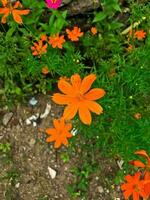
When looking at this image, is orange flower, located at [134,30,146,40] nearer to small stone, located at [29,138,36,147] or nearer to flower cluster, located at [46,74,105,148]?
flower cluster, located at [46,74,105,148]

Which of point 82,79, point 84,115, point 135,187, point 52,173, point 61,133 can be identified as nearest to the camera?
point 84,115

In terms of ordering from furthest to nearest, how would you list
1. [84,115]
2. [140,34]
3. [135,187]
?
[140,34] < [135,187] < [84,115]

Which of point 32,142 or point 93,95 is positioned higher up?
point 93,95

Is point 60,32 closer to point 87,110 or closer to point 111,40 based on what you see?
point 111,40

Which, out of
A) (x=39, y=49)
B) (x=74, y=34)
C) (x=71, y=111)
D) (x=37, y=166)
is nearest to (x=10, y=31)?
(x=39, y=49)

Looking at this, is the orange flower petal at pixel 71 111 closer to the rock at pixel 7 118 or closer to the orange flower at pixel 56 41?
the orange flower at pixel 56 41

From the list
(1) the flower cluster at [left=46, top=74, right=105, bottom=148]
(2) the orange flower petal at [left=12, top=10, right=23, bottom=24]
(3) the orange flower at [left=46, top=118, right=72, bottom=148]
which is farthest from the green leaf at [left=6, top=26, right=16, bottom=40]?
(1) the flower cluster at [left=46, top=74, right=105, bottom=148]

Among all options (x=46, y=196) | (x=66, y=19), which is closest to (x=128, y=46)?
(x=66, y=19)

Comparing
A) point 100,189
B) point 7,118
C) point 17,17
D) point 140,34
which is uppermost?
point 17,17

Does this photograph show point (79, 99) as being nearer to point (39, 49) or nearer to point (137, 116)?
point (137, 116)
